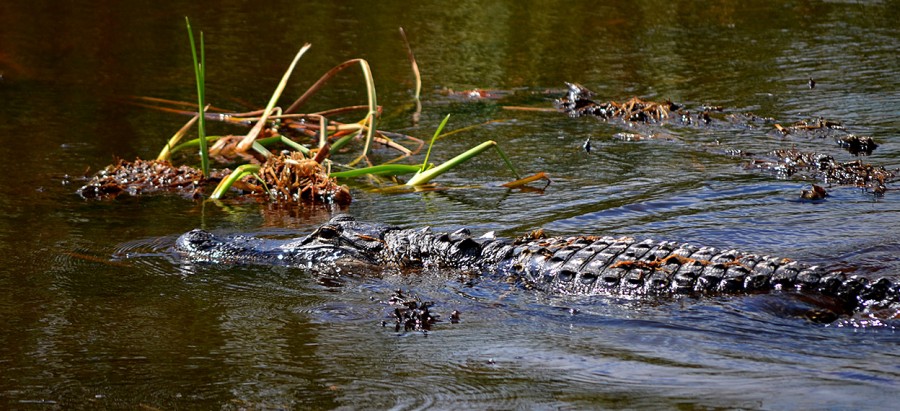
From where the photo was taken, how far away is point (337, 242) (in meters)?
4.83

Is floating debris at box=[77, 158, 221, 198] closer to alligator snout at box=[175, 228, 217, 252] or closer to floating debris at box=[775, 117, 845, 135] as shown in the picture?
alligator snout at box=[175, 228, 217, 252]

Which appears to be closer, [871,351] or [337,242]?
[871,351]

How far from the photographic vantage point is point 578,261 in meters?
4.22

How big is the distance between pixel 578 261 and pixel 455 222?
1345mm

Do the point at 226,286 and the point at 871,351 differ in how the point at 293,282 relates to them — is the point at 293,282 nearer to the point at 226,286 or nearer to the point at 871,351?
the point at 226,286

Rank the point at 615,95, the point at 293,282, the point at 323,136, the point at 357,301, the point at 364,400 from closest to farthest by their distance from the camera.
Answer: the point at 364,400 → the point at 357,301 → the point at 293,282 → the point at 323,136 → the point at 615,95

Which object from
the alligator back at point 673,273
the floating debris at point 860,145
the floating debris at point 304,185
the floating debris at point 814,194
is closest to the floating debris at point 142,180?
the floating debris at point 304,185

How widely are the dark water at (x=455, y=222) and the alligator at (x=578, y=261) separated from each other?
112 millimetres

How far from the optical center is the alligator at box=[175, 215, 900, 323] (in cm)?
383

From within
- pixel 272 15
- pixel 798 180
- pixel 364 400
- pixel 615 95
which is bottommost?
pixel 364 400

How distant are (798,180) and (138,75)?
655 centimetres

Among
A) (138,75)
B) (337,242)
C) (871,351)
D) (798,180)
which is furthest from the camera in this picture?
(138,75)

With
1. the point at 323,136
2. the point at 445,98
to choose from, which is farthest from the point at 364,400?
the point at 445,98

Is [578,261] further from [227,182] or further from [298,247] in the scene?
[227,182]
